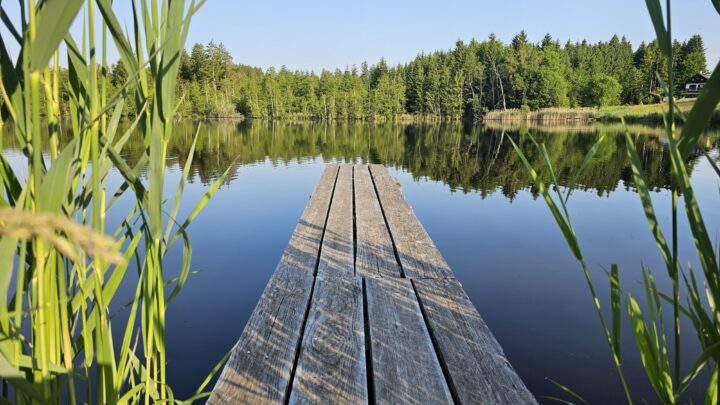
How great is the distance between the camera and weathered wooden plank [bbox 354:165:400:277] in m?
3.02

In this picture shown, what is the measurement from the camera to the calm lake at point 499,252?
10.5 ft

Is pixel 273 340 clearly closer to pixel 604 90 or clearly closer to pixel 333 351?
pixel 333 351

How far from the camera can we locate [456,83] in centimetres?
5481

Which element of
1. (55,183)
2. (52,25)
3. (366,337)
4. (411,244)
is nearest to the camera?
(52,25)

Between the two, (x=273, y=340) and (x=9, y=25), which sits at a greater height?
(x=9, y=25)

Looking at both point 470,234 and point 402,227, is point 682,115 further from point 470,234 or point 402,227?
point 470,234

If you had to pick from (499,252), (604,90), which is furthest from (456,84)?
(499,252)

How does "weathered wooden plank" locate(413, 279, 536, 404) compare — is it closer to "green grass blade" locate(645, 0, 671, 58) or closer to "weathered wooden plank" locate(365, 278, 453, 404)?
"weathered wooden plank" locate(365, 278, 453, 404)

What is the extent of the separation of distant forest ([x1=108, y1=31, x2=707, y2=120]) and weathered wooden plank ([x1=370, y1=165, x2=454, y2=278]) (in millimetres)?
47173

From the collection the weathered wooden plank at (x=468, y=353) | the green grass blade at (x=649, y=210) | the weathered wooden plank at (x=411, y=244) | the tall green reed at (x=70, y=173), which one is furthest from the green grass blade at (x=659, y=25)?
the weathered wooden plank at (x=411, y=244)

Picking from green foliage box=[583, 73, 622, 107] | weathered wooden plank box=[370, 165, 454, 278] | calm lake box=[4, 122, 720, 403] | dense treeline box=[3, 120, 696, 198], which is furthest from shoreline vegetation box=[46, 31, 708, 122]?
weathered wooden plank box=[370, 165, 454, 278]

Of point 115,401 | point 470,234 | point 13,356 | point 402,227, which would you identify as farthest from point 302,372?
point 470,234

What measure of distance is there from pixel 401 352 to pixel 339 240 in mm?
1851

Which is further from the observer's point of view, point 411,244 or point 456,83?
point 456,83
